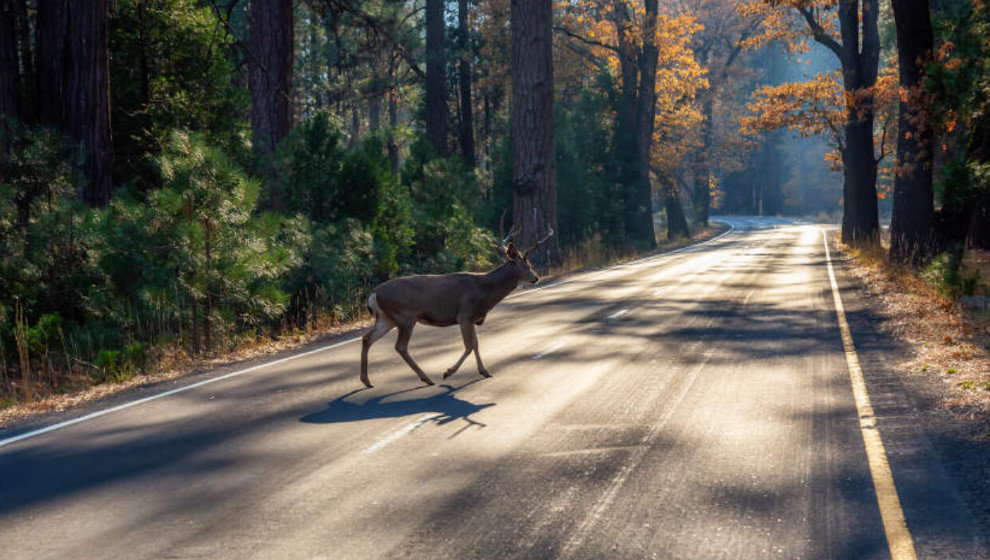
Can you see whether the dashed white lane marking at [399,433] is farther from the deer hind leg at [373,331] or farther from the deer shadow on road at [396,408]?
the deer hind leg at [373,331]

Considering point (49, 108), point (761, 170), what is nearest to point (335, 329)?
point (49, 108)

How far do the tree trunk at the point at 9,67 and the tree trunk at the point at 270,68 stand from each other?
5565 mm

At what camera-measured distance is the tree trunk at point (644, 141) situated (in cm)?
4697

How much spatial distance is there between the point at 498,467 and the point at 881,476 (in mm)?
2943

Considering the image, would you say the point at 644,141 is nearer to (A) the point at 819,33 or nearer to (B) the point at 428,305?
(A) the point at 819,33

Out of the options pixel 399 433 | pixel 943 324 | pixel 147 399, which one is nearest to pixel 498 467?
pixel 399 433

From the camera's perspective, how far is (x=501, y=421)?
8.61 meters

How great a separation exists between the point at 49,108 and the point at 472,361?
9496 mm

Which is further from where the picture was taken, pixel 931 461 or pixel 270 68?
pixel 270 68

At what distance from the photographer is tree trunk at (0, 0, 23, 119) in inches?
618

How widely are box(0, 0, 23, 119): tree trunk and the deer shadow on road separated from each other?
10087 mm

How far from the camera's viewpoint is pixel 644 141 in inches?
1896

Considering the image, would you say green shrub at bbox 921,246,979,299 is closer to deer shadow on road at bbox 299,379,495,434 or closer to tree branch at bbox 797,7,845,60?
deer shadow on road at bbox 299,379,495,434

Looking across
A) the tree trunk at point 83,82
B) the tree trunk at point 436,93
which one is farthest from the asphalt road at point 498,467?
the tree trunk at point 436,93
